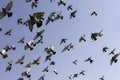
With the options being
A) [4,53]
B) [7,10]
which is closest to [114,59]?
[4,53]

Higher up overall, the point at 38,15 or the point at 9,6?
the point at 9,6

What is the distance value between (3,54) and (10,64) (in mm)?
3103

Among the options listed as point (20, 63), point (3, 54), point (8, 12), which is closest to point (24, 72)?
point (20, 63)

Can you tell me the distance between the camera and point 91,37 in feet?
113

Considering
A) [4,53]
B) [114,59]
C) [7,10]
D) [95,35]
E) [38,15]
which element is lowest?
[114,59]

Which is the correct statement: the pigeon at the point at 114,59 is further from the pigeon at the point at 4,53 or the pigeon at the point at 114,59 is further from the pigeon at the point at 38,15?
the pigeon at the point at 4,53

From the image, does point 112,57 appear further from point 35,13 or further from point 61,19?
point 35,13

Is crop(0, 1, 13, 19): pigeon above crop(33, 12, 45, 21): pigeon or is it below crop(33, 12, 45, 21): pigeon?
above

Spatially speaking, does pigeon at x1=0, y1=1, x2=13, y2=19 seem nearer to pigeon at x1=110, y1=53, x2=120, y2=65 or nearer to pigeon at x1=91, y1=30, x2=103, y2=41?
pigeon at x1=91, y1=30, x2=103, y2=41

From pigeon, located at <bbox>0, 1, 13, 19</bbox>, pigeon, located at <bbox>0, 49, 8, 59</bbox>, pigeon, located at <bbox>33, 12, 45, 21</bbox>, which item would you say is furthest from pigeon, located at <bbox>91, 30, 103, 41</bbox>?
pigeon, located at <bbox>0, 1, 13, 19</bbox>

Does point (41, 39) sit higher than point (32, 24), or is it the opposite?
point (41, 39)

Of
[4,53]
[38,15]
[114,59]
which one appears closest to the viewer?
[38,15]

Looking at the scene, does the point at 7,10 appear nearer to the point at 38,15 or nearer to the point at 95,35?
the point at 38,15

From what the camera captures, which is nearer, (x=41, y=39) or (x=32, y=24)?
(x=32, y=24)
